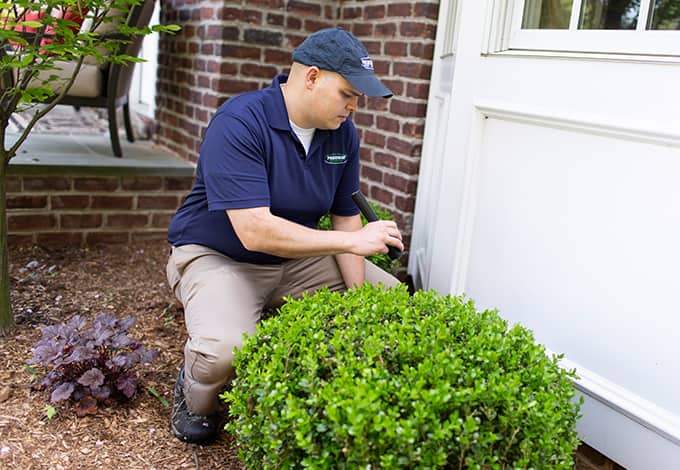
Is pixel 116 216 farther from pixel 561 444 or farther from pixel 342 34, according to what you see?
pixel 561 444

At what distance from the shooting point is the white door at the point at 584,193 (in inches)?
78.3

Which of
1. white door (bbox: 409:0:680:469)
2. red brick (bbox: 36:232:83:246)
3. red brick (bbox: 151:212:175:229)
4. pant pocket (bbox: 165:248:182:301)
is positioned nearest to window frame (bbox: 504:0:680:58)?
white door (bbox: 409:0:680:469)

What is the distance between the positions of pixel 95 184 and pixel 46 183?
257mm

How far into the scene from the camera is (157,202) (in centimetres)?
410

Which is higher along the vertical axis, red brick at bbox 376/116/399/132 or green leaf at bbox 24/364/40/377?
red brick at bbox 376/116/399/132

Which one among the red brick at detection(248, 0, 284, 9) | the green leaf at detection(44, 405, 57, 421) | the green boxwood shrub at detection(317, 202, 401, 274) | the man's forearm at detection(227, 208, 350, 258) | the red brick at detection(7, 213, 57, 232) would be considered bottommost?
the green leaf at detection(44, 405, 57, 421)

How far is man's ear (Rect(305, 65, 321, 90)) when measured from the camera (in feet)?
7.16

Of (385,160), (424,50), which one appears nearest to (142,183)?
(385,160)

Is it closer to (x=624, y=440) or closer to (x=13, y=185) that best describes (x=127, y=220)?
(x=13, y=185)

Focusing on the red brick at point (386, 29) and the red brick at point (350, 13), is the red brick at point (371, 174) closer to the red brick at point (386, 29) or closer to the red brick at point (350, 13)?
the red brick at point (386, 29)

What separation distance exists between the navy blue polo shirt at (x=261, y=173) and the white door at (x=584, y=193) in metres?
0.53

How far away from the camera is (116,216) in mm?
4004

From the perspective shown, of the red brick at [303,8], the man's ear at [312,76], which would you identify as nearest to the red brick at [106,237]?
the red brick at [303,8]

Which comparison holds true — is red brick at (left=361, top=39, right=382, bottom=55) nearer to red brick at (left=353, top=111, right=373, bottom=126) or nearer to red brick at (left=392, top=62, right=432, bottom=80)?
red brick at (left=392, top=62, right=432, bottom=80)
